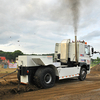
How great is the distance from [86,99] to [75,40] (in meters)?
5.18

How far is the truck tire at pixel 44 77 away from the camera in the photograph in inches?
267

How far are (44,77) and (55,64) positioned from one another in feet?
7.02

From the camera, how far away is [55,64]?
8.91 meters

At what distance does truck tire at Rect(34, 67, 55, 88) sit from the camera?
22.3ft

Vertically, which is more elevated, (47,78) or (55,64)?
(55,64)

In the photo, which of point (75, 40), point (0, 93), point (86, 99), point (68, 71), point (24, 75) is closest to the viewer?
point (86, 99)

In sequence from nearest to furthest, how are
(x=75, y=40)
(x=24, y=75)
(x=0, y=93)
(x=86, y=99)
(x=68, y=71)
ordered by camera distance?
(x=86, y=99)
(x=0, y=93)
(x=24, y=75)
(x=68, y=71)
(x=75, y=40)

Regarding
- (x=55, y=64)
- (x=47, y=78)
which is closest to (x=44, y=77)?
(x=47, y=78)

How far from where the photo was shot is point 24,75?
7055mm

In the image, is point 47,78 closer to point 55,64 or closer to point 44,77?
point 44,77

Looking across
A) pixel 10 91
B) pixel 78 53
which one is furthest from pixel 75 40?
pixel 10 91

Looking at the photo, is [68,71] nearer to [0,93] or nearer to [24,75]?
[24,75]

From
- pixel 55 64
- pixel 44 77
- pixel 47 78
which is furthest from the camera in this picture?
pixel 55 64

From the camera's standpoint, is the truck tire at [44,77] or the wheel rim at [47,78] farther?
the wheel rim at [47,78]
